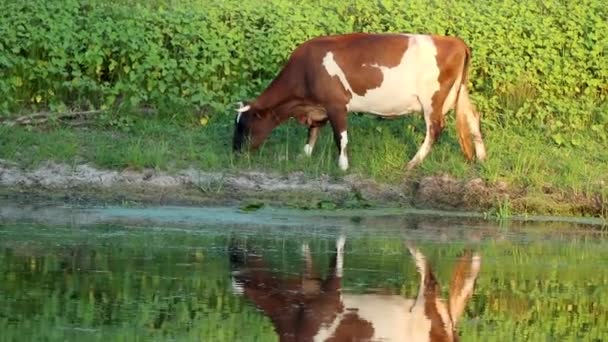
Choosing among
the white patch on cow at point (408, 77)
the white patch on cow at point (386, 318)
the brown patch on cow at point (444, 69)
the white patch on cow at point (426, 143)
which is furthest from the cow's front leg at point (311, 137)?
the white patch on cow at point (386, 318)

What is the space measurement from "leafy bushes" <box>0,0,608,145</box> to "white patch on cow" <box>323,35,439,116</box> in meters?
1.36

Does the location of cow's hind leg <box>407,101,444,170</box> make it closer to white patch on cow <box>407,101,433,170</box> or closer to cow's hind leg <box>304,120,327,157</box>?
white patch on cow <box>407,101,433,170</box>

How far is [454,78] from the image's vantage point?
14867 mm

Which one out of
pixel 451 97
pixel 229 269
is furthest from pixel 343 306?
pixel 451 97

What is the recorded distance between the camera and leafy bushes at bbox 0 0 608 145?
611 inches

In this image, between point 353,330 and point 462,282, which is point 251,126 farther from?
point 353,330

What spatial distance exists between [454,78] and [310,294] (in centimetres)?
574

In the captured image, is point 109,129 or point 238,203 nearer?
point 238,203

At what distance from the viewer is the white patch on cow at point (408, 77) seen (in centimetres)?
1471

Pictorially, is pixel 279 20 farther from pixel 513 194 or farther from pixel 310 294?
pixel 310 294

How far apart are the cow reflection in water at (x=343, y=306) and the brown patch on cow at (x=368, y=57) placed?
4211 mm

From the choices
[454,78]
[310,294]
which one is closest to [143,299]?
[310,294]

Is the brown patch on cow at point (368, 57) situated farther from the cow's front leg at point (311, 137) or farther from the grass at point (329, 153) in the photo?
the grass at point (329, 153)

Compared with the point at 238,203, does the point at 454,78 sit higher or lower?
higher
